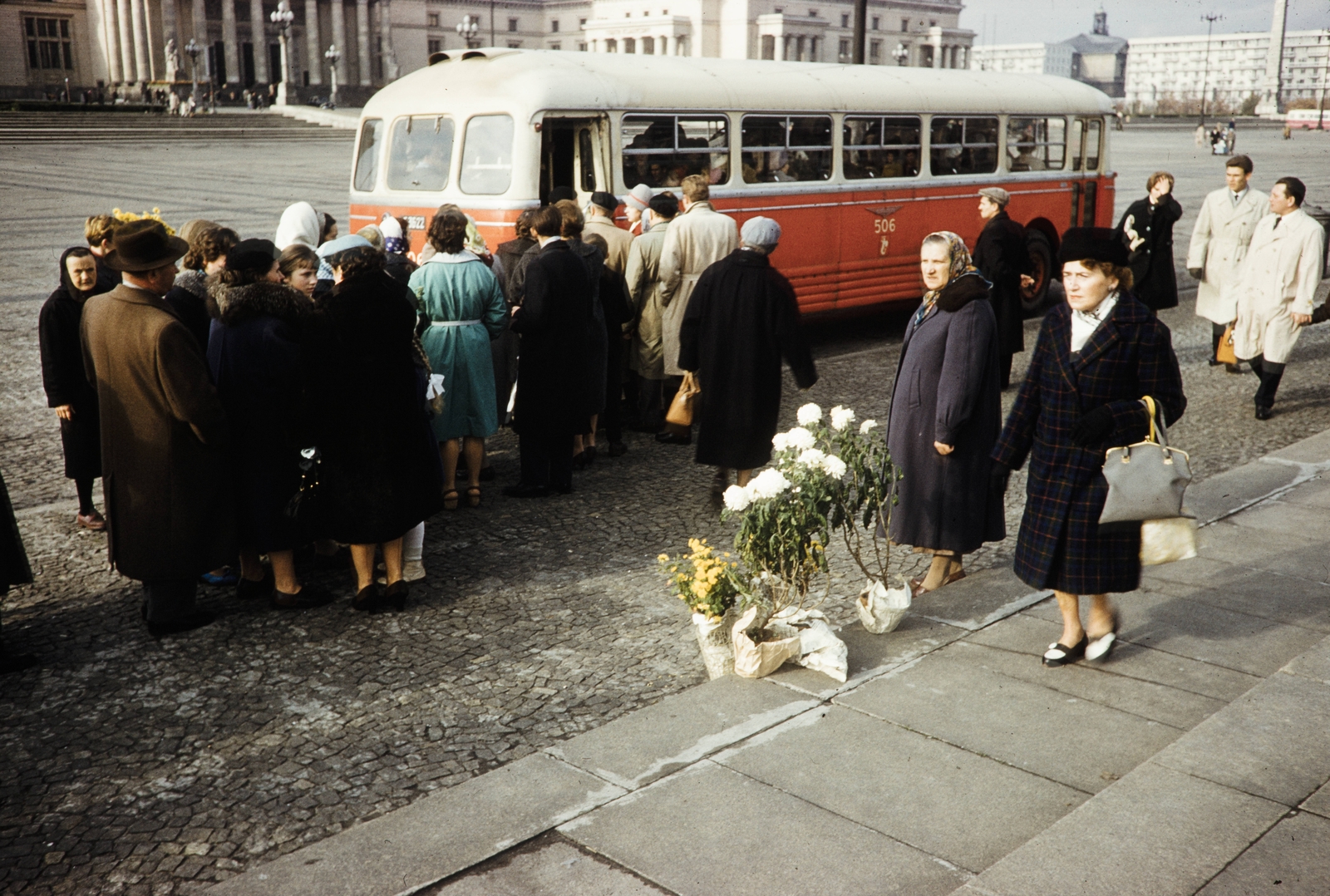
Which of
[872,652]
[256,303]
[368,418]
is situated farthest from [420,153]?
[872,652]

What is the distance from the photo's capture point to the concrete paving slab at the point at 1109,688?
4.13m

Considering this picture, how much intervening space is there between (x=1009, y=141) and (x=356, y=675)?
12.0 meters

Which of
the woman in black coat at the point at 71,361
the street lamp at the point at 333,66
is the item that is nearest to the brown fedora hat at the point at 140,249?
the woman in black coat at the point at 71,361

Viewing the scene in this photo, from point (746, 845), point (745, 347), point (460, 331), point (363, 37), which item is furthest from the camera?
point (363, 37)

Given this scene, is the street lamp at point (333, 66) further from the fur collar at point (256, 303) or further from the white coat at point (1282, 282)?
the fur collar at point (256, 303)

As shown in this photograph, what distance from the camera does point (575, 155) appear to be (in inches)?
414

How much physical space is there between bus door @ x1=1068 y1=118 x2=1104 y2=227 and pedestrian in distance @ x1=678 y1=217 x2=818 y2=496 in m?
9.98

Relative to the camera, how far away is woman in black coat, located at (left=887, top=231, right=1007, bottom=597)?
5.02 meters

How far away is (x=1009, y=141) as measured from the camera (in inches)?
563

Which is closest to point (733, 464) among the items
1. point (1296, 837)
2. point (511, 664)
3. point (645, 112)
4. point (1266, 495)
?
point (511, 664)

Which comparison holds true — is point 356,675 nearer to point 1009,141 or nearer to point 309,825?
point 309,825

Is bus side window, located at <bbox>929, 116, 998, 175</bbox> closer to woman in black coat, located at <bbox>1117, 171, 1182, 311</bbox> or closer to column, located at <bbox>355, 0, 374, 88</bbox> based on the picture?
woman in black coat, located at <bbox>1117, 171, 1182, 311</bbox>

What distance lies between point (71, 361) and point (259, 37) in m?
81.8

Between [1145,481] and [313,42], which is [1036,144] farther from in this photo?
[313,42]
